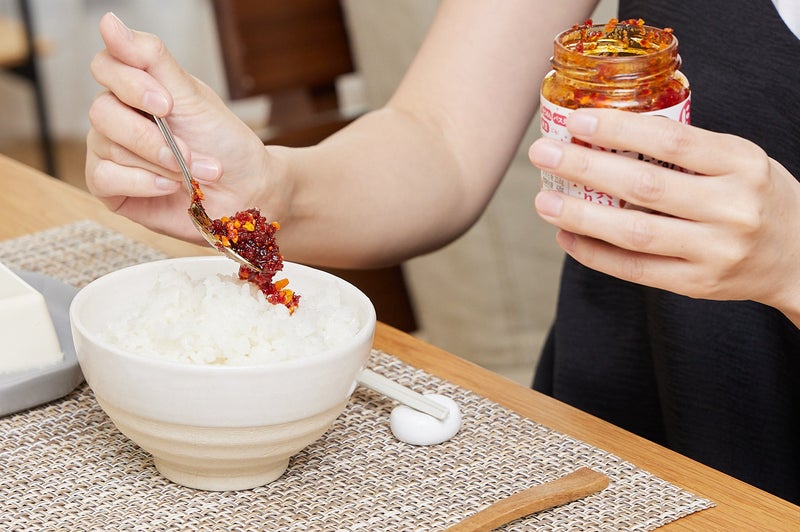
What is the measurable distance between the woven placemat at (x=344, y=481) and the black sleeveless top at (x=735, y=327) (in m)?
0.37

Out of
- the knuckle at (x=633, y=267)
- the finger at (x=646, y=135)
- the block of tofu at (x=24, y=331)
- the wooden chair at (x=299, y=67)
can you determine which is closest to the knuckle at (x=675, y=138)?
the finger at (x=646, y=135)

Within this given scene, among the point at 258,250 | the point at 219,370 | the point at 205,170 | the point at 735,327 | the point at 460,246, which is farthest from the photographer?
the point at 460,246

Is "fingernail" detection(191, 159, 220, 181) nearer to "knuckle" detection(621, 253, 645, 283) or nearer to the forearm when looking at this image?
the forearm

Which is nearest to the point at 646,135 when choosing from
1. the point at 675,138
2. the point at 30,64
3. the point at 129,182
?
the point at 675,138

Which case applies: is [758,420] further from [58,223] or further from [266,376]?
[58,223]

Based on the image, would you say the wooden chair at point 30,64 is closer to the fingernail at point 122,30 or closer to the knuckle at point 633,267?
the fingernail at point 122,30

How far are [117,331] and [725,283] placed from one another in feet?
1.32

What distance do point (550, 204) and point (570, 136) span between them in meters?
0.05

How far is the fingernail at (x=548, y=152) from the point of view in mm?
667

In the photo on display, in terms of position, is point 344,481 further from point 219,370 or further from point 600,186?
point 600,186

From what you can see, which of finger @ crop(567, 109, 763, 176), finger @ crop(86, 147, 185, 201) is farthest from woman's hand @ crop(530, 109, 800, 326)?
finger @ crop(86, 147, 185, 201)

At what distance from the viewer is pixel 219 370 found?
2.10ft

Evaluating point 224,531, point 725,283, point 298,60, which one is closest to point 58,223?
point 224,531

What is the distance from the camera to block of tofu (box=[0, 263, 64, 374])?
80cm
